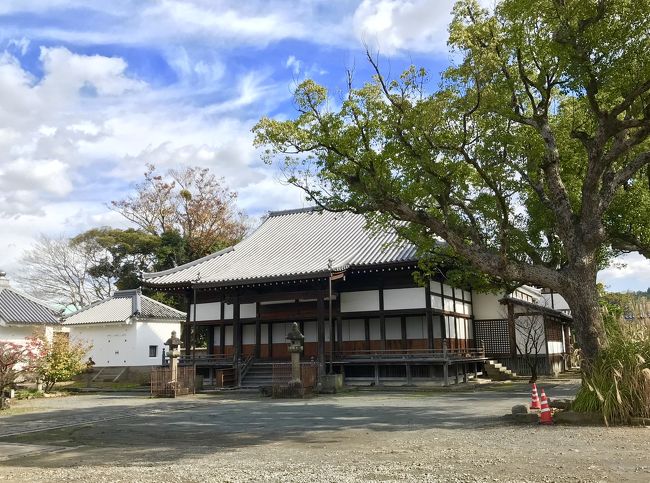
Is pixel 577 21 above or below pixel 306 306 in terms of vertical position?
above

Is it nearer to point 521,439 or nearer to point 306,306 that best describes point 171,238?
point 306,306

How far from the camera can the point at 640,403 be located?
9.29 meters

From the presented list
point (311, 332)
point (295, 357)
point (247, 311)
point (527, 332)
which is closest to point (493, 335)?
point (527, 332)

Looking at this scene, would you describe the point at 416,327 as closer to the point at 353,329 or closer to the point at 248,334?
the point at 353,329

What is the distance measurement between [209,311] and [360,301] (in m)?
8.39

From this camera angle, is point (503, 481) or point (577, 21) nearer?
point (503, 481)

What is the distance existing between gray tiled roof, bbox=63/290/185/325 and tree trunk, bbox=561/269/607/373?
26709mm

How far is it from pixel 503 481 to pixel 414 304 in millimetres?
16937

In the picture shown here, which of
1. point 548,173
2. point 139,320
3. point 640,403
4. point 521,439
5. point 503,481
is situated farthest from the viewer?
point 139,320

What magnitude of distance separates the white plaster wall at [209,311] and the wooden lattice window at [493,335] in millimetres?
13368

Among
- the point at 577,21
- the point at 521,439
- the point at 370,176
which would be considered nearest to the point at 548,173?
the point at 577,21

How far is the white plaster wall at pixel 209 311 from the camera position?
1078 inches

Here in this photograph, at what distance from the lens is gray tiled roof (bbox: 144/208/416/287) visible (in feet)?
76.6

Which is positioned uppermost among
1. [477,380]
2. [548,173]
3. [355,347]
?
[548,173]
